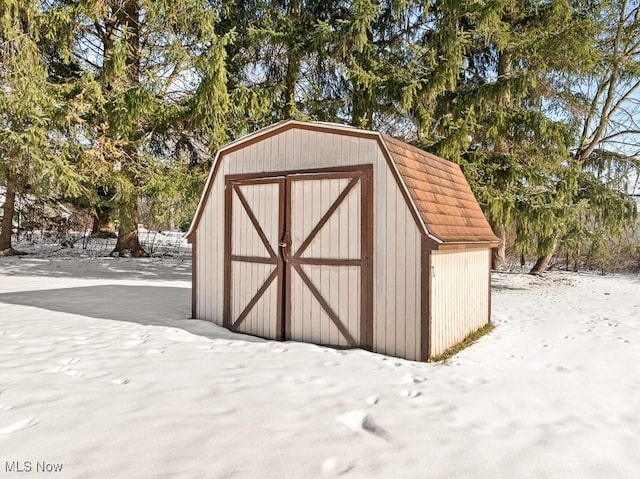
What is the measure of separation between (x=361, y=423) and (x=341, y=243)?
7.90 ft

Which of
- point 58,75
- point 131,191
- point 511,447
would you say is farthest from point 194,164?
point 511,447

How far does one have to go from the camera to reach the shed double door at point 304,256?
4.96 m

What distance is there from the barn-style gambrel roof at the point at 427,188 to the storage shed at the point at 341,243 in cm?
2

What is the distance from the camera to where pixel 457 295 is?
5457 mm

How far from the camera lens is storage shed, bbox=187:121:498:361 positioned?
15.5 feet

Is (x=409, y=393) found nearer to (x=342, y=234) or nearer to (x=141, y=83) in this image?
(x=342, y=234)

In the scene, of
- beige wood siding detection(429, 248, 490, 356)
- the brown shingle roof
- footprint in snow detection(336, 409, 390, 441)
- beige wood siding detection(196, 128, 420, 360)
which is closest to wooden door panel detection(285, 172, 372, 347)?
beige wood siding detection(196, 128, 420, 360)

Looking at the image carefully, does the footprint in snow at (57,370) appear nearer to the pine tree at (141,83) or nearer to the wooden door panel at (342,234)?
the wooden door panel at (342,234)

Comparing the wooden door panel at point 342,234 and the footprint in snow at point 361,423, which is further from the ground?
the wooden door panel at point 342,234

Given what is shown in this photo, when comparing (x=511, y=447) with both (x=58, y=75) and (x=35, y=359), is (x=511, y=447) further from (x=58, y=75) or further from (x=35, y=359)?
(x=58, y=75)

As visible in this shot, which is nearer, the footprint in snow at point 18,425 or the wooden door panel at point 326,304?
the footprint in snow at point 18,425

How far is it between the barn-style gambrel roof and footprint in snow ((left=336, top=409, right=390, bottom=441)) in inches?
79.8

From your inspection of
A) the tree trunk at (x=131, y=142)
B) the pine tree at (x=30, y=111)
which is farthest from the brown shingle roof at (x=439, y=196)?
the tree trunk at (x=131, y=142)

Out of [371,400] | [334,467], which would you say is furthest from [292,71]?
[334,467]
